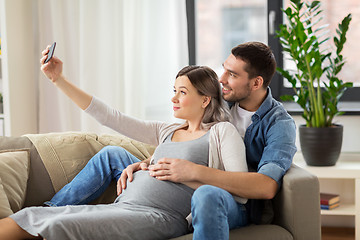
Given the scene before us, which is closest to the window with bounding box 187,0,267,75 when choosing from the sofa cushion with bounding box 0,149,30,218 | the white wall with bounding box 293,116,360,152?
the white wall with bounding box 293,116,360,152

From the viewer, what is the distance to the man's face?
2178 mm

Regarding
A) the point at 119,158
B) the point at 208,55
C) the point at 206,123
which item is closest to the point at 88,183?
the point at 119,158

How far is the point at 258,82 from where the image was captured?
2.20 meters

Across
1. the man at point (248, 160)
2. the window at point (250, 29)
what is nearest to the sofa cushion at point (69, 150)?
the man at point (248, 160)

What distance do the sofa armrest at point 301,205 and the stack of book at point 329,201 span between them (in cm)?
113

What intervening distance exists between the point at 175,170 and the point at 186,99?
31cm

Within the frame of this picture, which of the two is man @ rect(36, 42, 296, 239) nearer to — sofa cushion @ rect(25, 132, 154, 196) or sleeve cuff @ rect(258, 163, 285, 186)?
sleeve cuff @ rect(258, 163, 285, 186)

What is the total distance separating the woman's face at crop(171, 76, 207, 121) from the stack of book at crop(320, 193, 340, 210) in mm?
1320

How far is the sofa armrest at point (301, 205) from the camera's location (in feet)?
6.46

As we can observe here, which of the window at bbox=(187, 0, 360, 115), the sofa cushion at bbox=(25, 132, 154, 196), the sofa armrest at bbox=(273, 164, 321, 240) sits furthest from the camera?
the window at bbox=(187, 0, 360, 115)

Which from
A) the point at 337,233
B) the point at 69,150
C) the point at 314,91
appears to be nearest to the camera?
the point at 69,150

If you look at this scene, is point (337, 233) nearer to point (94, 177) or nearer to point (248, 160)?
point (248, 160)

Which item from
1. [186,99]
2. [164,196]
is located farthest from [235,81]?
[164,196]

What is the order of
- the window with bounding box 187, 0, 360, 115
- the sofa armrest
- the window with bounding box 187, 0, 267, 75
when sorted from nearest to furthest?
the sofa armrest, the window with bounding box 187, 0, 360, 115, the window with bounding box 187, 0, 267, 75
